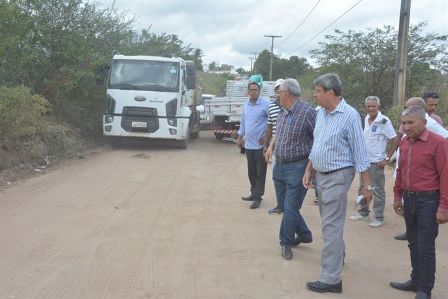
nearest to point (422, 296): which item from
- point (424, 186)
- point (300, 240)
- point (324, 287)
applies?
point (324, 287)

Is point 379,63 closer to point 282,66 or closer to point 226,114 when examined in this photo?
point 226,114

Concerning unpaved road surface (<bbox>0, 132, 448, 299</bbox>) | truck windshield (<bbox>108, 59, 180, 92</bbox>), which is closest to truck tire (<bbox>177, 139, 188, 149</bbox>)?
truck windshield (<bbox>108, 59, 180, 92</bbox>)

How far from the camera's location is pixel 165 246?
5.76 metres

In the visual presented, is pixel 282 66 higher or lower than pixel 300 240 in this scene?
higher

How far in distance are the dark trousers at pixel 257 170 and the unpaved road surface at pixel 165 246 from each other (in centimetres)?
30

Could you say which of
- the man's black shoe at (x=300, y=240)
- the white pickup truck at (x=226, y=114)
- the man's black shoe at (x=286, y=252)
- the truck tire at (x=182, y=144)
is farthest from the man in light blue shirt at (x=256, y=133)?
the white pickup truck at (x=226, y=114)

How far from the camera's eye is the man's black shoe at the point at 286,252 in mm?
5443

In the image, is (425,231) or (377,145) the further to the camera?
(377,145)

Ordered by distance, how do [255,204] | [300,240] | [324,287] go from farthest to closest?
[255,204] < [300,240] < [324,287]

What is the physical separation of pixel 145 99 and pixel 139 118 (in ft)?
1.84

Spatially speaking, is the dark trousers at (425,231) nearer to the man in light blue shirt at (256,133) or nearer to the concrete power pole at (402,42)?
the man in light blue shirt at (256,133)

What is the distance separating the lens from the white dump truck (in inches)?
577

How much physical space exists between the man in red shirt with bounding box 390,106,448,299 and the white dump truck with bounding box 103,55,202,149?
10.8 metres

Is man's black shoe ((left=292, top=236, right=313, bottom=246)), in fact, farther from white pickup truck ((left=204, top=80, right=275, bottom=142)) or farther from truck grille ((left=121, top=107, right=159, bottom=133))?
white pickup truck ((left=204, top=80, right=275, bottom=142))
